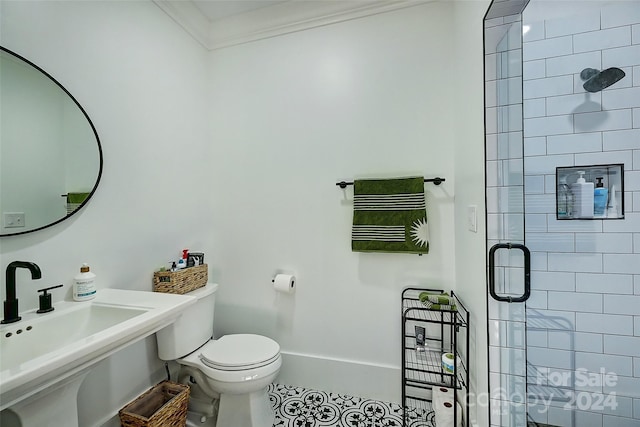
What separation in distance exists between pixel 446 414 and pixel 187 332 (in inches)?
55.9

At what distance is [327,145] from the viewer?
6.07 ft

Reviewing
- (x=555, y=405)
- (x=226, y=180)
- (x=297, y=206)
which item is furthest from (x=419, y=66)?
(x=555, y=405)

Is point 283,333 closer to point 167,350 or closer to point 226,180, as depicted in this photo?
point 167,350

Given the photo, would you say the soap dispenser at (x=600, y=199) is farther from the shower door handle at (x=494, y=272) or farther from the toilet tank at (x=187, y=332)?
the toilet tank at (x=187, y=332)

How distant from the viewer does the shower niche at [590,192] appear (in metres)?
1.22

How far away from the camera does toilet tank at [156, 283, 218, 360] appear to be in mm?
1505

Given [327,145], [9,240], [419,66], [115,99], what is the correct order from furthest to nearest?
[327,145] < [419,66] < [115,99] < [9,240]

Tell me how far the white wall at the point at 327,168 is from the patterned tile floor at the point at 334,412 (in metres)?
0.07

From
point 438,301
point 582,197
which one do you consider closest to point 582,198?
point 582,197

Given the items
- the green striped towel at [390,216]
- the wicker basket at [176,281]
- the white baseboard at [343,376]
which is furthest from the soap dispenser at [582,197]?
the wicker basket at [176,281]

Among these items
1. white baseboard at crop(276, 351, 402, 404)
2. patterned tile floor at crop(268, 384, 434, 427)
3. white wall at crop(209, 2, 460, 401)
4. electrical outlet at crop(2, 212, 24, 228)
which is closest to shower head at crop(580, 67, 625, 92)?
white wall at crop(209, 2, 460, 401)

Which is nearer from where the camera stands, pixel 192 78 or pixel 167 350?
pixel 167 350

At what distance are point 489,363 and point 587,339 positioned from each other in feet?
1.85

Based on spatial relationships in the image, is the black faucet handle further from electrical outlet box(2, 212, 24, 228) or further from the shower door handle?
the shower door handle
